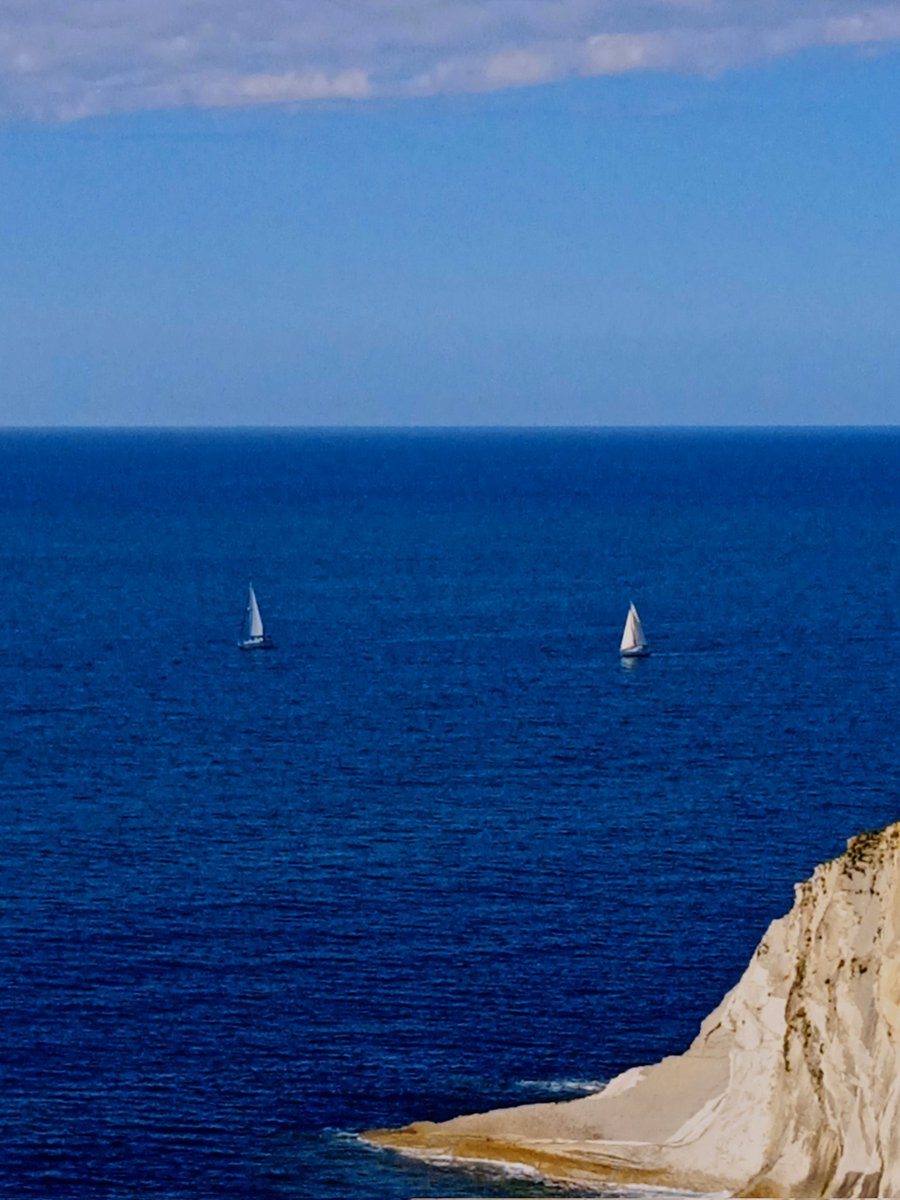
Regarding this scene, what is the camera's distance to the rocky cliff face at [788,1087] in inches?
2172

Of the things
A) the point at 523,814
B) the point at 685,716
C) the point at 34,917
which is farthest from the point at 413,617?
the point at 34,917

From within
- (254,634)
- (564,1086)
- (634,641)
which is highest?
(254,634)

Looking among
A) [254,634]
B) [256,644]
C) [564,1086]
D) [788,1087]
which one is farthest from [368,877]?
[254,634]

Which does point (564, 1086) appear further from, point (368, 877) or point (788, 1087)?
point (368, 877)

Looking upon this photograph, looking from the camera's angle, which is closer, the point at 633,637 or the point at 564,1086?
the point at 564,1086

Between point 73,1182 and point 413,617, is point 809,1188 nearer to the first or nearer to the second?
point 73,1182

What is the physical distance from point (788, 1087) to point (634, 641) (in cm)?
10571

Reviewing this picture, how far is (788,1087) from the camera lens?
57219 mm

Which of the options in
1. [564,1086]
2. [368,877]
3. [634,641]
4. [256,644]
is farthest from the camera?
[256,644]

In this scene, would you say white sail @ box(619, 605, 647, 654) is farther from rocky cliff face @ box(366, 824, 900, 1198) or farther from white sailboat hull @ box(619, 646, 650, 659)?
rocky cliff face @ box(366, 824, 900, 1198)

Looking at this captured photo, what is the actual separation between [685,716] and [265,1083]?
236 ft

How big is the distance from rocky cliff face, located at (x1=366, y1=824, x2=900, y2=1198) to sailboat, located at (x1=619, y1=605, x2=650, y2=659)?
326ft

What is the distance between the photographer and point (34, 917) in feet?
283

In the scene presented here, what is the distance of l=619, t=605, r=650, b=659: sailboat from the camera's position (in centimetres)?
16188
